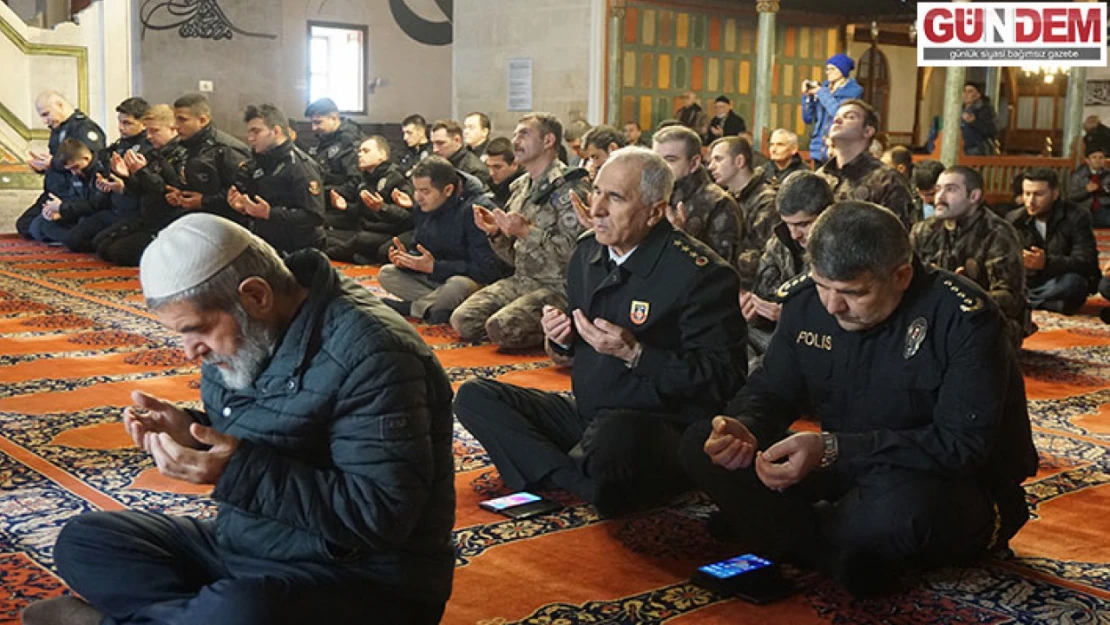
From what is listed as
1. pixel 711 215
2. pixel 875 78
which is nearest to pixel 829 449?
pixel 711 215

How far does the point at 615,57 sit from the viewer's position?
13148 millimetres

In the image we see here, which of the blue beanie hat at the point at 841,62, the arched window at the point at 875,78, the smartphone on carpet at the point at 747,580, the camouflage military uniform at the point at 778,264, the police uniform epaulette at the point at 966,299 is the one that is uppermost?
the arched window at the point at 875,78

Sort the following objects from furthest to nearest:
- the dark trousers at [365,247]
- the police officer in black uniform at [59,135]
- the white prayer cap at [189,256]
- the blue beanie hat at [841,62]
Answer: the police officer in black uniform at [59,135] < the blue beanie hat at [841,62] < the dark trousers at [365,247] < the white prayer cap at [189,256]

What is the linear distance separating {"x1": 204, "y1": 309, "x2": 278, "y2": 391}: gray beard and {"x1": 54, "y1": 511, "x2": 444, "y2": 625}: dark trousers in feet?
1.12

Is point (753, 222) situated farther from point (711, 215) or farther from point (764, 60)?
point (764, 60)

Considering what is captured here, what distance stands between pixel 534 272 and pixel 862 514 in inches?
138

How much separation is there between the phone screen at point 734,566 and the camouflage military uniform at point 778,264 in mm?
2116

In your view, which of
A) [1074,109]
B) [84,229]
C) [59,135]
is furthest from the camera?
[1074,109]

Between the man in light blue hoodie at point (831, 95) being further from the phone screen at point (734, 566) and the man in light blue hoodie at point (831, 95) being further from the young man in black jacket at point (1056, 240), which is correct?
the phone screen at point (734, 566)

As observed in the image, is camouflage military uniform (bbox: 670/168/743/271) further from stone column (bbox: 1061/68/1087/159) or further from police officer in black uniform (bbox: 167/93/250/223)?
stone column (bbox: 1061/68/1087/159)

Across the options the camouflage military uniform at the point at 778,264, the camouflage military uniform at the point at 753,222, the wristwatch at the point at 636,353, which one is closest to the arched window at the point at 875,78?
the camouflage military uniform at the point at 753,222

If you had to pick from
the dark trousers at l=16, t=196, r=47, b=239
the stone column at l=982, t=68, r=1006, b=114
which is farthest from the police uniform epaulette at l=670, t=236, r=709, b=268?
A: the stone column at l=982, t=68, r=1006, b=114

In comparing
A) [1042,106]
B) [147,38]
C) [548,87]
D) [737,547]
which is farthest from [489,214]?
[1042,106]

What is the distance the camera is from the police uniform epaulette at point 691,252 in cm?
365
